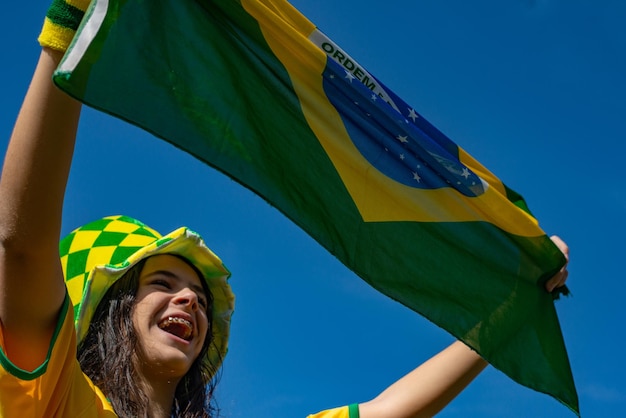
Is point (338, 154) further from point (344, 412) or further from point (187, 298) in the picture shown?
point (344, 412)

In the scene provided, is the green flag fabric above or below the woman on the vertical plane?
above

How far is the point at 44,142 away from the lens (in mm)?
2588

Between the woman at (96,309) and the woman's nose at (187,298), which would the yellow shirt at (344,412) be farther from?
the woman's nose at (187,298)

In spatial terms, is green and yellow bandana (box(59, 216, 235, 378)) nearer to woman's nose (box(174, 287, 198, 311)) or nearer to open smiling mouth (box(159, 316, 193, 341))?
A: woman's nose (box(174, 287, 198, 311))

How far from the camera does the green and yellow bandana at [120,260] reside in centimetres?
418

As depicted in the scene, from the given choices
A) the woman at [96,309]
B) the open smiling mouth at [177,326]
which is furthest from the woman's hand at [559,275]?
the open smiling mouth at [177,326]

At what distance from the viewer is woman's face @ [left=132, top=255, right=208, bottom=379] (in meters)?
3.86

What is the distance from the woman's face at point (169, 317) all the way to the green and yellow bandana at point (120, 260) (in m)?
0.09

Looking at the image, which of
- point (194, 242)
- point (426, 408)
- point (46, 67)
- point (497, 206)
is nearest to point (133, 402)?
point (194, 242)

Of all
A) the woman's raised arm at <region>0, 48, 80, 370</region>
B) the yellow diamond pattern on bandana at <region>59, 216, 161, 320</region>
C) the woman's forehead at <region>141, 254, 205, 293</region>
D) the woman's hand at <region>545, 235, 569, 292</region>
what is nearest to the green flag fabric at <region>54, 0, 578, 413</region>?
the woman's hand at <region>545, 235, 569, 292</region>

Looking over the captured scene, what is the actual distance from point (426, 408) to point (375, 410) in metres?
0.23

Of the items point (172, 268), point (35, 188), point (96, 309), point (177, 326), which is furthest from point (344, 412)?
point (35, 188)

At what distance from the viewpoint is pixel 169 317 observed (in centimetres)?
403

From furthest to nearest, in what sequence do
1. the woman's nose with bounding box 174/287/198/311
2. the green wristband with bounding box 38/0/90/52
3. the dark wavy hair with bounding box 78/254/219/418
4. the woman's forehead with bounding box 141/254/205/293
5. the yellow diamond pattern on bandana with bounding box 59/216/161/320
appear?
the yellow diamond pattern on bandana with bounding box 59/216/161/320 → the woman's forehead with bounding box 141/254/205/293 → the woman's nose with bounding box 174/287/198/311 → the dark wavy hair with bounding box 78/254/219/418 → the green wristband with bounding box 38/0/90/52
